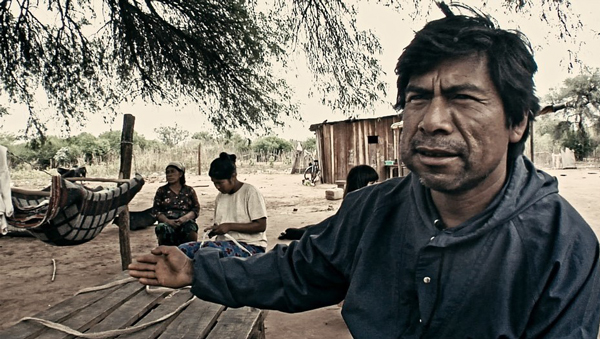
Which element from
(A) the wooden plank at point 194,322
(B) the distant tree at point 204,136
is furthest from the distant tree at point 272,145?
(A) the wooden plank at point 194,322

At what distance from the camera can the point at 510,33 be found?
1.16m

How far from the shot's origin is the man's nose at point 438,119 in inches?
43.6

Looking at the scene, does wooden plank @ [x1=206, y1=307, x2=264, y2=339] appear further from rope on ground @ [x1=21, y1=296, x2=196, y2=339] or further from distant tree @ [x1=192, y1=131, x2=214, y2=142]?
distant tree @ [x1=192, y1=131, x2=214, y2=142]

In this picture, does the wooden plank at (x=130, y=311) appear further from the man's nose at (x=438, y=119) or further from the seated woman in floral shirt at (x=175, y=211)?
the seated woman in floral shirt at (x=175, y=211)

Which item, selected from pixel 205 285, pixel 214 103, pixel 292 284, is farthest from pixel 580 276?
pixel 214 103

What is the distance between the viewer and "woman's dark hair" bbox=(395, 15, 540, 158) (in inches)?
43.9

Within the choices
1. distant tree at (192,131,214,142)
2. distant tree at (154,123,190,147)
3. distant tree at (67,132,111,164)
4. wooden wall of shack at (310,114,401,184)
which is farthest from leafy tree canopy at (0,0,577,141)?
distant tree at (154,123,190,147)

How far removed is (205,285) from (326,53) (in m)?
5.85

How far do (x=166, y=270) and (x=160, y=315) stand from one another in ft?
4.87

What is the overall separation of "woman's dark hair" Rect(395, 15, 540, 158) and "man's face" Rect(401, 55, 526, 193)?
0.06ft

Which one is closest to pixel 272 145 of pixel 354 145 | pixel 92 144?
pixel 92 144

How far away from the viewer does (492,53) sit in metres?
1.11

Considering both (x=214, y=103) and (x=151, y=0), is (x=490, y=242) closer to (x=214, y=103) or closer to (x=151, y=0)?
(x=151, y=0)

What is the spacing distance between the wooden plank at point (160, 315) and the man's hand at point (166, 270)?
1.12 m
